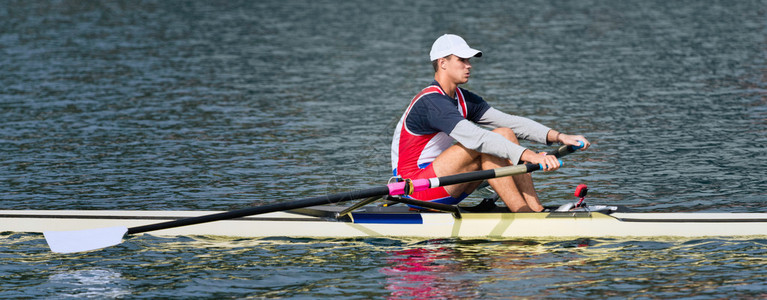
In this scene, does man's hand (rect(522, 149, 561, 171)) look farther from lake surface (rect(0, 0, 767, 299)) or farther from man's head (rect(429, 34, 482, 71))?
man's head (rect(429, 34, 482, 71))

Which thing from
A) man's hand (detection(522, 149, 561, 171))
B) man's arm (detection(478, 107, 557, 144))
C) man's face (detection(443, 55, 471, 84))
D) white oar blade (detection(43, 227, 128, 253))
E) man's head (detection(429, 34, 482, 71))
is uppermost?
man's head (detection(429, 34, 482, 71))

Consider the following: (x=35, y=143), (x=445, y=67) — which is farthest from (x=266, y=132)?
(x=445, y=67)

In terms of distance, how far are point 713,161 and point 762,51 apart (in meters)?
15.7

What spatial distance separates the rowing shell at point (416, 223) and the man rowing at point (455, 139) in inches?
8.5

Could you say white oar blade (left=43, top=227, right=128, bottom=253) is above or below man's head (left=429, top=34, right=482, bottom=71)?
below

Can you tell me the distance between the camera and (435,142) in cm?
1101

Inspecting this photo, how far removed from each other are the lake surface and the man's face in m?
1.64

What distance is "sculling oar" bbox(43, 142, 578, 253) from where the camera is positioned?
10250mm

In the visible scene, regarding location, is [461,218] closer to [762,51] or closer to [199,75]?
[199,75]

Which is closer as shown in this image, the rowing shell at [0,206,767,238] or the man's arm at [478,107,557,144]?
the rowing shell at [0,206,767,238]

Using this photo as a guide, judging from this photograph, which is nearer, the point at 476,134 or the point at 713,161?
the point at 476,134

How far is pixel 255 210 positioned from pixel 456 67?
2377 mm

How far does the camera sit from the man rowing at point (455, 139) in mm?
10336

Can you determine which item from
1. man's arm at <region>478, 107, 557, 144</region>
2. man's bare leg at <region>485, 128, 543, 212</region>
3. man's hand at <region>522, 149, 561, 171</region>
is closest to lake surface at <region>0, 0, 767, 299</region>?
man's bare leg at <region>485, 128, 543, 212</region>
